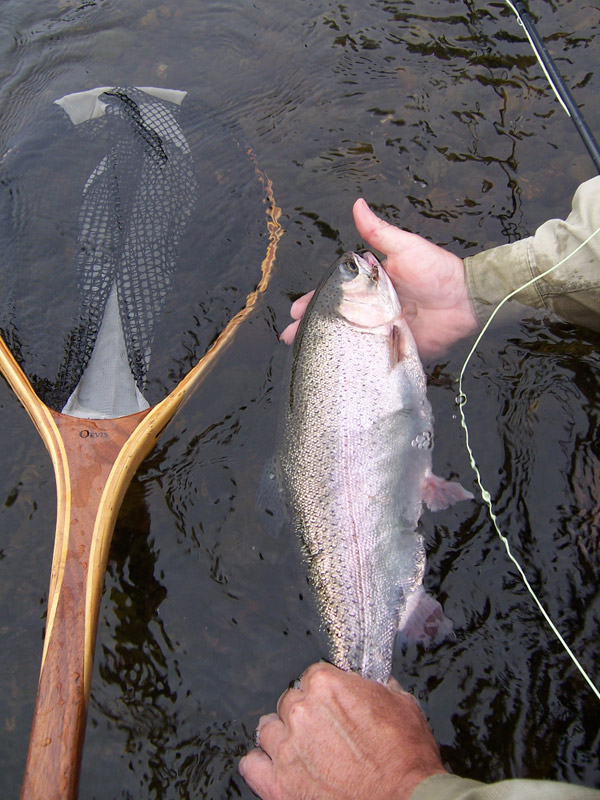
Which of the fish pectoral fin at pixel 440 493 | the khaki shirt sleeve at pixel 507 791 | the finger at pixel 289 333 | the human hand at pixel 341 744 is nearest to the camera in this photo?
the khaki shirt sleeve at pixel 507 791

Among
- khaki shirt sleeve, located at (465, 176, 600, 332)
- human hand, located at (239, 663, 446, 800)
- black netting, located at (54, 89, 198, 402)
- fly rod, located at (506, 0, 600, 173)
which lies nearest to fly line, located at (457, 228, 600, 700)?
khaki shirt sleeve, located at (465, 176, 600, 332)

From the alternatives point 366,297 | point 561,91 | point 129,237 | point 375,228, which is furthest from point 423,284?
point 129,237

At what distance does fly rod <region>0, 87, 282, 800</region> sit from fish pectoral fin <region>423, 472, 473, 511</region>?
1.26 meters

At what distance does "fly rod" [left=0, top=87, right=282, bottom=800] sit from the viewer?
2.40m

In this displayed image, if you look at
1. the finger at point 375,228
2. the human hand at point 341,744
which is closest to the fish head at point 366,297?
the finger at point 375,228

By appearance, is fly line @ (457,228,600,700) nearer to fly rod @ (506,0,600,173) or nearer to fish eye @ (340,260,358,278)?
fly rod @ (506,0,600,173)

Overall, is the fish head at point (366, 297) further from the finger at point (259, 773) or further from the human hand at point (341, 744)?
the finger at point (259, 773)

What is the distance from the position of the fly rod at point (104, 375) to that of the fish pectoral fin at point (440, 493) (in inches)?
49.7

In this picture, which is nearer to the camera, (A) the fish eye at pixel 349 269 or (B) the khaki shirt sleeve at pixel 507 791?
(B) the khaki shirt sleeve at pixel 507 791

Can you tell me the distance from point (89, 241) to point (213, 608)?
2015mm

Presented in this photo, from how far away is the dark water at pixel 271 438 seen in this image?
2.76 metres

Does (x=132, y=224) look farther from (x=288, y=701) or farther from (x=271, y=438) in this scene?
(x=288, y=701)

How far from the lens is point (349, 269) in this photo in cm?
280

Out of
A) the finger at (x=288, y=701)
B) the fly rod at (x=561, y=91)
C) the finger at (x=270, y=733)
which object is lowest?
the finger at (x=270, y=733)
